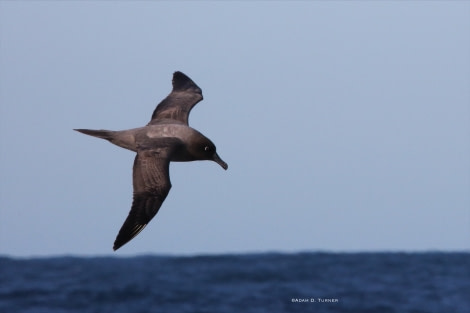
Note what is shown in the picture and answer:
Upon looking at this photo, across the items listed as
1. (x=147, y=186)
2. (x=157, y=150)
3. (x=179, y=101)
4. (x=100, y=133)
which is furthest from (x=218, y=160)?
(x=179, y=101)

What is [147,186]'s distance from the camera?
13.6m

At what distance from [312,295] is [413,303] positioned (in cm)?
330

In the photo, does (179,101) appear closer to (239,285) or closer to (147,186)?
(147,186)

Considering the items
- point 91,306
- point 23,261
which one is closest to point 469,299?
point 91,306

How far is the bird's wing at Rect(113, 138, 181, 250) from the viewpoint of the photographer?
13.0m

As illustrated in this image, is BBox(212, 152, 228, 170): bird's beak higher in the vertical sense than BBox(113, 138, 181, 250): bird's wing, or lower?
higher

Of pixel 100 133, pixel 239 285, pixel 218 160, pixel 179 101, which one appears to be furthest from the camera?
pixel 239 285

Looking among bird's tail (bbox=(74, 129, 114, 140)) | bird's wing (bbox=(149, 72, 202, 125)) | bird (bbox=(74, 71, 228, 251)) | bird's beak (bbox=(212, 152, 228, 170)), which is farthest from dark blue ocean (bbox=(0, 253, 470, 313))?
bird's tail (bbox=(74, 129, 114, 140))

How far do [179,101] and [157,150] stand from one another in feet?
10.6

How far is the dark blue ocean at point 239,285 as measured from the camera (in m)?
31.2

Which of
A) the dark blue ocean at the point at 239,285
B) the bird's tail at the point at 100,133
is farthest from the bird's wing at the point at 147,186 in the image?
the dark blue ocean at the point at 239,285

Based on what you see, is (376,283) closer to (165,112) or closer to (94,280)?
(94,280)

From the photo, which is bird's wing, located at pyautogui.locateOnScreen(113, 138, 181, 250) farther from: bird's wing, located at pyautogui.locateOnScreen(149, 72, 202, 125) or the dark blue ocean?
the dark blue ocean

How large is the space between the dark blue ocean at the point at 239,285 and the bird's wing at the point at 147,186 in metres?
16.4
